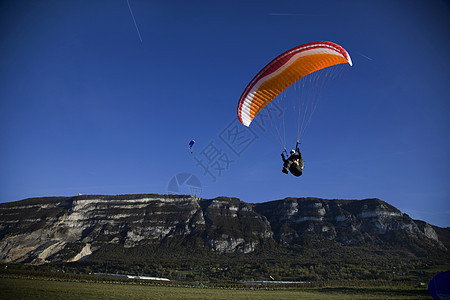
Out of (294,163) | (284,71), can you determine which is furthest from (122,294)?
(284,71)

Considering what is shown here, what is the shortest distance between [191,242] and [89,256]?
32.5 m

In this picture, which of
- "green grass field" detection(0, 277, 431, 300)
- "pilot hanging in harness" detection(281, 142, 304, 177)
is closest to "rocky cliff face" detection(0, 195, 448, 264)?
"green grass field" detection(0, 277, 431, 300)

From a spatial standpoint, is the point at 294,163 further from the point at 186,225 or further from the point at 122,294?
the point at 186,225

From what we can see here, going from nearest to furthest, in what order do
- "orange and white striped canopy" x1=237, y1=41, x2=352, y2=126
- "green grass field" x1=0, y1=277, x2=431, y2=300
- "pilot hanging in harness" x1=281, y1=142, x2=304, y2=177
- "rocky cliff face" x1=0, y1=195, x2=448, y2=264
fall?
"pilot hanging in harness" x1=281, y1=142, x2=304, y2=177 < "orange and white striped canopy" x1=237, y1=41, x2=352, y2=126 < "green grass field" x1=0, y1=277, x2=431, y2=300 < "rocky cliff face" x1=0, y1=195, x2=448, y2=264

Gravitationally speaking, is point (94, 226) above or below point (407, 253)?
above

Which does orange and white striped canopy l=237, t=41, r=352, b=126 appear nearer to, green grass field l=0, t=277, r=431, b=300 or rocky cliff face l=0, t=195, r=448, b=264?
green grass field l=0, t=277, r=431, b=300

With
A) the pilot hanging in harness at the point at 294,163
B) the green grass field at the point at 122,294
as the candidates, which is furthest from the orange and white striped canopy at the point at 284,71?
the green grass field at the point at 122,294

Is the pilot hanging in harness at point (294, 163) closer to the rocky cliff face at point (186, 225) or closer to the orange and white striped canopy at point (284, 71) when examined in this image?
the orange and white striped canopy at point (284, 71)

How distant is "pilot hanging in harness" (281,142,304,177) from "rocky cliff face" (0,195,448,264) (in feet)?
261

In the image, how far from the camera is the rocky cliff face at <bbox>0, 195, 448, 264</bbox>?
90.8 meters

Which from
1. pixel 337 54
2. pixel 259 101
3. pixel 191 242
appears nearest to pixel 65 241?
pixel 191 242

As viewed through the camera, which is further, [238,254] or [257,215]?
[257,215]

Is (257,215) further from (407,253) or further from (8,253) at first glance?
(8,253)

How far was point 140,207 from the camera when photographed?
374ft
